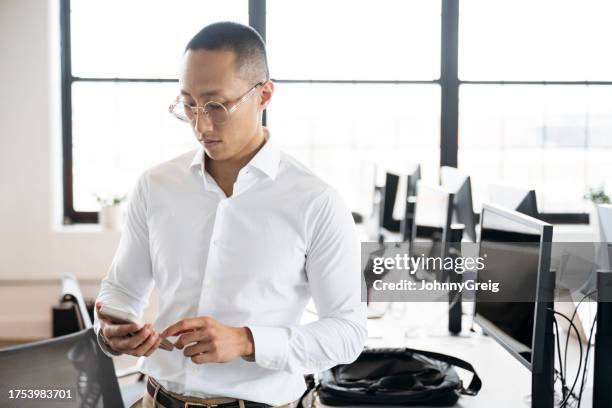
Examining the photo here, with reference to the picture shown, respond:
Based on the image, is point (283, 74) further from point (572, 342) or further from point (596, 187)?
point (572, 342)

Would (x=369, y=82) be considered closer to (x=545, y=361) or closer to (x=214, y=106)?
(x=545, y=361)

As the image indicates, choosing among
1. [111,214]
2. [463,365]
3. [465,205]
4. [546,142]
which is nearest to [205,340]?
[463,365]

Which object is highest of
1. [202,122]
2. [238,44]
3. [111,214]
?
[238,44]

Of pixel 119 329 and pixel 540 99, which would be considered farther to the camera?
pixel 540 99

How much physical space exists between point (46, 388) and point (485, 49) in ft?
13.9

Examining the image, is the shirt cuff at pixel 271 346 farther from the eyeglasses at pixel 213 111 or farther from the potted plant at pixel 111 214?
the potted plant at pixel 111 214

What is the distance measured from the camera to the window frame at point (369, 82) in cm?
495

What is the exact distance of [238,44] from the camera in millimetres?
1489

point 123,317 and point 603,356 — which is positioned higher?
point 123,317

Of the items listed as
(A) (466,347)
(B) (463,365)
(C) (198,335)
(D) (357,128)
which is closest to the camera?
(C) (198,335)

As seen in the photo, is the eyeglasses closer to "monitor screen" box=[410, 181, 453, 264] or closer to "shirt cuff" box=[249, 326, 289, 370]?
"shirt cuff" box=[249, 326, 289, 370]

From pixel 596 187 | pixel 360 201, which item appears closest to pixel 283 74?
pixel 360 201

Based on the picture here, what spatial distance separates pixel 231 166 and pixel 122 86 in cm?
370

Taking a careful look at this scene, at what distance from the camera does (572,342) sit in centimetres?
251
